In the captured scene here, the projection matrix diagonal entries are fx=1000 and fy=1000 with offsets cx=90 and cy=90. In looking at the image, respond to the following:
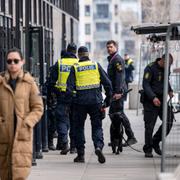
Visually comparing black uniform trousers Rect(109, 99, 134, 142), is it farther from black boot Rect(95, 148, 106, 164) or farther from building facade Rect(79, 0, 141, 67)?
building facade Rect(79, 0, 141, 67)

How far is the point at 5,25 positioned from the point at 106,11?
419 ft

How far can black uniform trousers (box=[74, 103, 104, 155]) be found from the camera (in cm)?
1557

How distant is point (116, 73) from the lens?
17531mm

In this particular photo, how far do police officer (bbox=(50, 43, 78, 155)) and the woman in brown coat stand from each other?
5917mm

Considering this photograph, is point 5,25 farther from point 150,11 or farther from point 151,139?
point 150,11

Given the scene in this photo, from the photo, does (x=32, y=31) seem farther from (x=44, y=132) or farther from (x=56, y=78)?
(x=44, y=132)

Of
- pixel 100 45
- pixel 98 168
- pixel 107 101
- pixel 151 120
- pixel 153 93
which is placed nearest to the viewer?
pixel 98 168

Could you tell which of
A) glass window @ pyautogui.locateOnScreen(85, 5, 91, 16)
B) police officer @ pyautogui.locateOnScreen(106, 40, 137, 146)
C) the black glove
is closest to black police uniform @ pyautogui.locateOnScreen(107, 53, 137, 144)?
police officer @ pyautogui.locateOnScreen(106, 40, 137, 146)

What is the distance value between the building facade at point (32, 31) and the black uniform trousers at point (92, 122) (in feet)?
3.96

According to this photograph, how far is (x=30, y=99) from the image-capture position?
432 inches

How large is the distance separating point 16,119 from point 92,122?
4973 millimetres

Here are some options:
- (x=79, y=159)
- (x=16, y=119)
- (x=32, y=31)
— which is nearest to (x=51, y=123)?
(x=32, y=31)

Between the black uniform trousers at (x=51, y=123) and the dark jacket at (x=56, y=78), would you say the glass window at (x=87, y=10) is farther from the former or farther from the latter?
the dark jacket at (x=56, y=78)

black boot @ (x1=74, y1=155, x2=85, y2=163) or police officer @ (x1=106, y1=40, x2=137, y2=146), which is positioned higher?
police officer @ (x1=106, y1=40, x2=137, y2=146)
